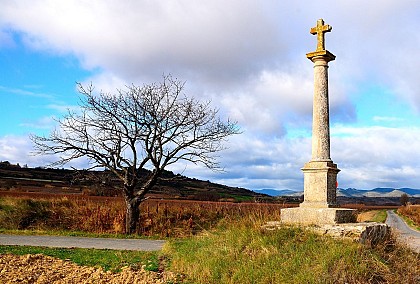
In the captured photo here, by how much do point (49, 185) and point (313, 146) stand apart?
34.1 meters

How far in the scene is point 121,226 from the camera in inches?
826

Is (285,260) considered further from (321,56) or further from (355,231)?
(321,56)

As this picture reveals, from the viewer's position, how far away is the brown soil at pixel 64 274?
9211 mm

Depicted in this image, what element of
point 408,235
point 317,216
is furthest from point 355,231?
point 408,235

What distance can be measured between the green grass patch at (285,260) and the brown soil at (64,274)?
812mm

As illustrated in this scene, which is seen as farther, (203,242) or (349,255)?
(203,242)

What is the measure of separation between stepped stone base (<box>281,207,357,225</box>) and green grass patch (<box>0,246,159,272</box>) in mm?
3542

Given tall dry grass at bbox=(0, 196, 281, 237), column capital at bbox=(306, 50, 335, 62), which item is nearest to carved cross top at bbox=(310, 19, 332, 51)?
column capital at bbox=(306, 50, 335, 62)

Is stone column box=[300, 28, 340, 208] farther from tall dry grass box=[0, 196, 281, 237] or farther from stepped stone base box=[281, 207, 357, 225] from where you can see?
tall dry grass box=[0, 196, 281, 237]

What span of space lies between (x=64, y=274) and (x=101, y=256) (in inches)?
90.9

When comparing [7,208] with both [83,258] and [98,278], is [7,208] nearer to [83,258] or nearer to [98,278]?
[83,258]

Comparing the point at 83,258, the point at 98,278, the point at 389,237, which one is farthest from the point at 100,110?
the point at 389,237

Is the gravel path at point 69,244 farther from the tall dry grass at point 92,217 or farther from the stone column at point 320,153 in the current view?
the stone column at point 320,153

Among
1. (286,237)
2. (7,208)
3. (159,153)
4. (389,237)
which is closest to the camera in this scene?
(286,237)
